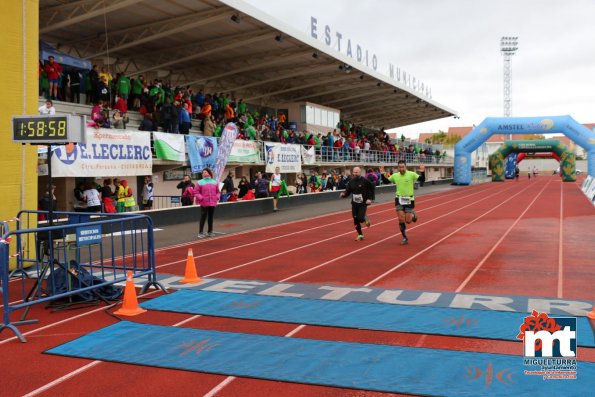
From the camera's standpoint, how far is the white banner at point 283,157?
28.2 meters

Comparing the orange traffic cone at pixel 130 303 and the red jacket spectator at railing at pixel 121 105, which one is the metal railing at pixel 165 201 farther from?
the orange traffic cone at pixel 130 303

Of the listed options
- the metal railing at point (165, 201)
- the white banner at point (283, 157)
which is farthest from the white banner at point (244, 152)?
the metal railing at point (165, 201)

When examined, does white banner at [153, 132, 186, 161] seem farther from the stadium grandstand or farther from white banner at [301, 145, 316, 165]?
white banner at [301, 145, 316, 165]

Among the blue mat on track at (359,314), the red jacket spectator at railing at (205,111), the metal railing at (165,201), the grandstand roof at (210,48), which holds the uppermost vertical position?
the grandstand roof at (210,48)

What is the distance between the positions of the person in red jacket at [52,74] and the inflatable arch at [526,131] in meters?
40.3

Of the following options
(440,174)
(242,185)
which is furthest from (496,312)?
(440,174)

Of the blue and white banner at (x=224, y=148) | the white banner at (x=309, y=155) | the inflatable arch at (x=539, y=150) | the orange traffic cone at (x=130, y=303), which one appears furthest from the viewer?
the inflatable arch at (x=539, y=150)

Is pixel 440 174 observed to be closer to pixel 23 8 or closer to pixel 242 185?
pixel 242 185

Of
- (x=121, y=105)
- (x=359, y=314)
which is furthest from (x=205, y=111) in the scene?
(x=359, y=314)

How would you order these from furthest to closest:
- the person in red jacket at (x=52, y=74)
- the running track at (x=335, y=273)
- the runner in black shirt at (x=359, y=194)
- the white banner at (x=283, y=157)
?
the white banner at (x=283, y=157) < the person in red jacket at (x=52, y=74) < the runner in black shirt at (x=359, y=194) < the running track at (x=335, y=273)

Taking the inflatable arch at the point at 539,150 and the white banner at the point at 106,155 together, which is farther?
the inflatable arch at the point at 539,150

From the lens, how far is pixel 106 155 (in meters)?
17.0

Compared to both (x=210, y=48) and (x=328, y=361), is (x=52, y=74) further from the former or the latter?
(x=328, y=361)

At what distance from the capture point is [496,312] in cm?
671
